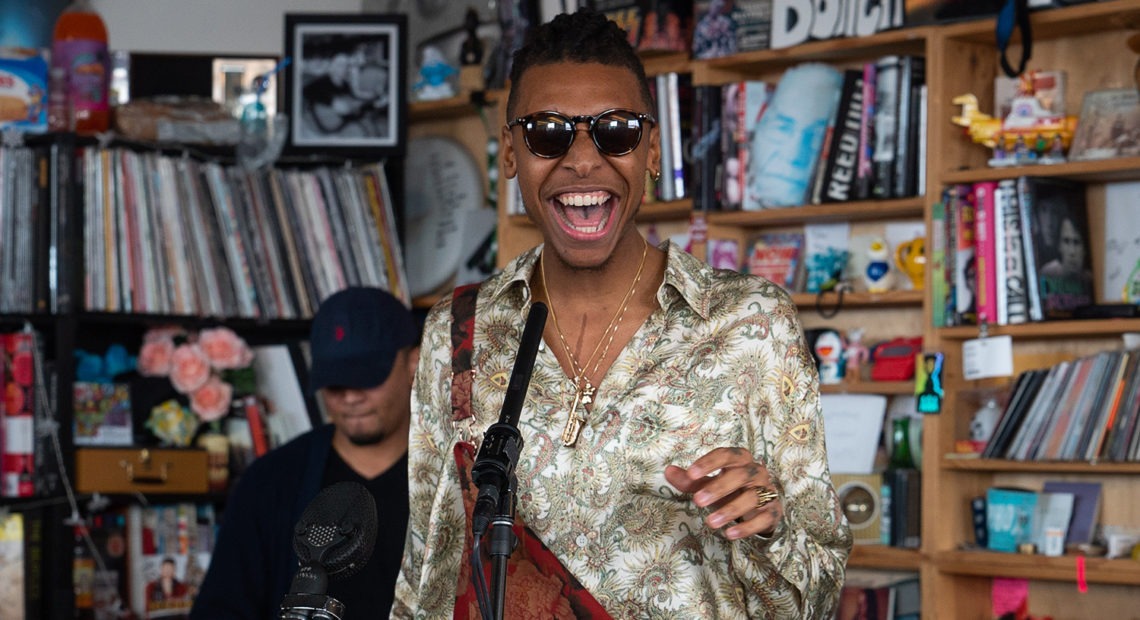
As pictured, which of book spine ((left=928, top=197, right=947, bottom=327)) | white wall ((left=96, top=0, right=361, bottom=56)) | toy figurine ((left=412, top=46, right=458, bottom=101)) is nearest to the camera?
book spine ((left=928, top=197, right=947, bottom=327))

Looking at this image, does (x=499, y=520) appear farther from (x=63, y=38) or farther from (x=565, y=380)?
(x=63, y=38)

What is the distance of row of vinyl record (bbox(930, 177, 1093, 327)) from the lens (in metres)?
3.38

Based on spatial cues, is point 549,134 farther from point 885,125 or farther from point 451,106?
point 451,106

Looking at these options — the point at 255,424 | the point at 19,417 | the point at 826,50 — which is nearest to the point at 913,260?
the point at 826,50

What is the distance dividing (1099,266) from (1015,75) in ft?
1.58

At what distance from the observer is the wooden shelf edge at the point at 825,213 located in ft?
11.8

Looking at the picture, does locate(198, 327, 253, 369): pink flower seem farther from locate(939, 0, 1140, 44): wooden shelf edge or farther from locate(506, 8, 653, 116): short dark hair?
locate(506, 8, 653, 116): short dark hair

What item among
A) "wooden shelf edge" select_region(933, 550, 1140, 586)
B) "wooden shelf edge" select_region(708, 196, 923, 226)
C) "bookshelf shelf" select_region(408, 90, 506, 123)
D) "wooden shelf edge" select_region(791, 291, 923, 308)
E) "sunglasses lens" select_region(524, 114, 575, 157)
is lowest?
"wooden shelf edge" select_region(933, 550, 1140, 586)

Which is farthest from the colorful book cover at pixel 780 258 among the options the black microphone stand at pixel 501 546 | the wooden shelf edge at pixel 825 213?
the black microphone stand at pixel 501 546

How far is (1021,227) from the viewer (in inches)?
134

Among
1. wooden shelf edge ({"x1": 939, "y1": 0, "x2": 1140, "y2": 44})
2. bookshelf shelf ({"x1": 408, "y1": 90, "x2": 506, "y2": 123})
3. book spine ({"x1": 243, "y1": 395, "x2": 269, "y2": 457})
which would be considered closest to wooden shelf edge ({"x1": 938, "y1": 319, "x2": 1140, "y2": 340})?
wooden shelf edge ({"x1": 939, "y1": 0, "x2": 1140, "y2": 44})

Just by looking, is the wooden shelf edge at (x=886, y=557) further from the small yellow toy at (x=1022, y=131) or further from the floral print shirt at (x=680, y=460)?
the floral print shirt at (x=680, y=460)

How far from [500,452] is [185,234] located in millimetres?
2995

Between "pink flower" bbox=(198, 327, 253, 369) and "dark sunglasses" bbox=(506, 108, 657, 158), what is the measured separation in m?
2.58
